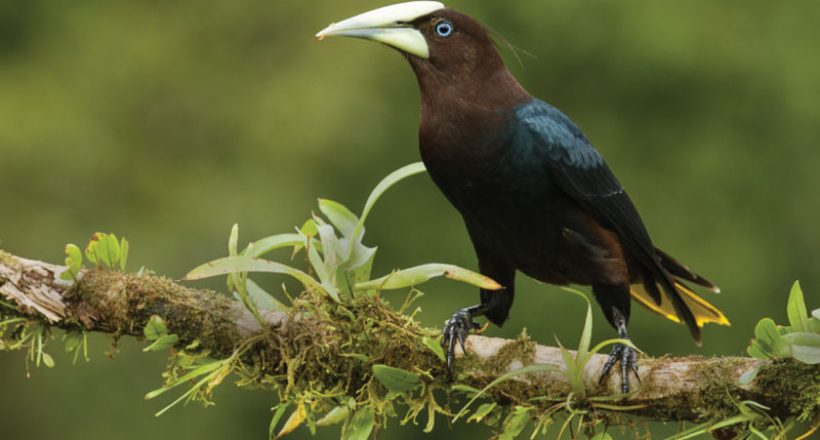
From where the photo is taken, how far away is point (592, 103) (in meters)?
8.16

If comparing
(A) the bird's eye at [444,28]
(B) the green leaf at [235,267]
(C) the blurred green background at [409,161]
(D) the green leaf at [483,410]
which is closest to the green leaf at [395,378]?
(D) the green leaf at [483,410]

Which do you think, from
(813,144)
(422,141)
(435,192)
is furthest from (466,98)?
(813,144)

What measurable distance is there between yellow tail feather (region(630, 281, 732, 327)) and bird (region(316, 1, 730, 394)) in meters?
0.37

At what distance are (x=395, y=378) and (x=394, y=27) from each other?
111 centimetres

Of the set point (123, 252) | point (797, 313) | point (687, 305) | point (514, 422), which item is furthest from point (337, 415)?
point (687, 305)

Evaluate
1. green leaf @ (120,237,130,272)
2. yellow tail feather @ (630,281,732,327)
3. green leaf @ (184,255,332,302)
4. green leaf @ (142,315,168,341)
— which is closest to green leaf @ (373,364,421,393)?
green leaf @ (184,255,332,302)

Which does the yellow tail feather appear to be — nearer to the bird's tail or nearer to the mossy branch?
the bird's tail

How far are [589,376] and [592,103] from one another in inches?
191

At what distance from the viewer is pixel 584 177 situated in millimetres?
4121

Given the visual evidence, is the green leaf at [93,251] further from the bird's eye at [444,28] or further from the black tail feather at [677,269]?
the black tail feather at [677,269]

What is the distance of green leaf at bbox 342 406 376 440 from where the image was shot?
349 cm

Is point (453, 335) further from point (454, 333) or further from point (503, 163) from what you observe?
point (503, 163)

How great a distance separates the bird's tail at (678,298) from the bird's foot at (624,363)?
37.4 inches

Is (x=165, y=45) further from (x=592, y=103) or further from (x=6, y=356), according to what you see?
(x=592, y=103)
